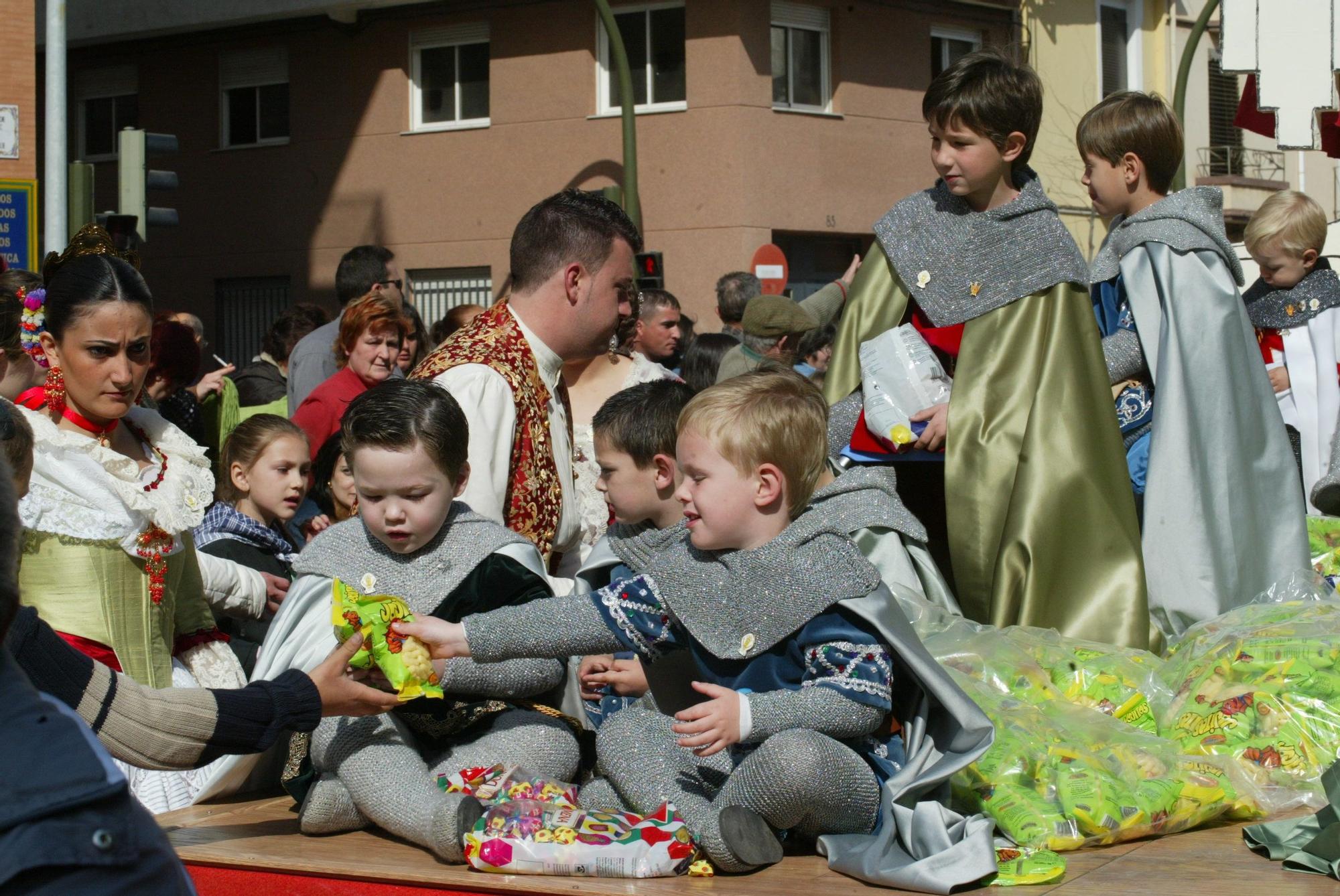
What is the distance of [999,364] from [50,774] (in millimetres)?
3753

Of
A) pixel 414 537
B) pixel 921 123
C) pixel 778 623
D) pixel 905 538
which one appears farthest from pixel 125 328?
pixel 921 123

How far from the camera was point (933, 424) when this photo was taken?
4.78 metres

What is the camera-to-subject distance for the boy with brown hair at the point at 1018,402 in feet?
15.6

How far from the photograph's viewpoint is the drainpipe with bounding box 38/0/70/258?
37.3 feet

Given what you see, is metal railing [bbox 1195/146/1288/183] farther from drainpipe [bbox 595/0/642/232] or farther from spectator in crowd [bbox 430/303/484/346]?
spectator in crowd [bbox 430/303/484/346]

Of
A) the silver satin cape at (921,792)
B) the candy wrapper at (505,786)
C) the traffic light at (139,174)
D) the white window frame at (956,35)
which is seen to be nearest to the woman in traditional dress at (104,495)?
the candy wrapper at (505,786)

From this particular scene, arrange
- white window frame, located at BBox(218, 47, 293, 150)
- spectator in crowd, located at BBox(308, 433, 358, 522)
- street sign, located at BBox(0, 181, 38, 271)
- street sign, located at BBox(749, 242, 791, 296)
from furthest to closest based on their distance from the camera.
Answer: white window frame, located at BBox(218, 47, 293, 150) → street sign, located at BBox(749, 242, 791, 296) → street sign, located at BBox(0, 181, 38, 271) → spectator in crowd, located at BBox(308, 433, 358, 522)

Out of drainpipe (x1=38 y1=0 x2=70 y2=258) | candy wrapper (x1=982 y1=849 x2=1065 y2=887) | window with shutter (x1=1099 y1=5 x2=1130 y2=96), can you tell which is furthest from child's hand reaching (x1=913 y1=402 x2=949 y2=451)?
window with shutter (x1=1099 y1=5 x2=1130 y2=96)

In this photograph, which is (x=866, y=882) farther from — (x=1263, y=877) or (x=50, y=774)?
(x=50, y=774)

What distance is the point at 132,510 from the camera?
4035mm

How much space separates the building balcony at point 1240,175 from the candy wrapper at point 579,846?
20159 mm

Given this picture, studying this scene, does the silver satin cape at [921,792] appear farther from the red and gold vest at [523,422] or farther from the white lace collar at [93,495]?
the white lace collar at [93,495]

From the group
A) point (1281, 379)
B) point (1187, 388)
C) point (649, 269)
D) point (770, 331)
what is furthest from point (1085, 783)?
point (649, 269)

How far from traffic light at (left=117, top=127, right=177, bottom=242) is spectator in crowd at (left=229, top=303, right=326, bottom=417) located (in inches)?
49.6
